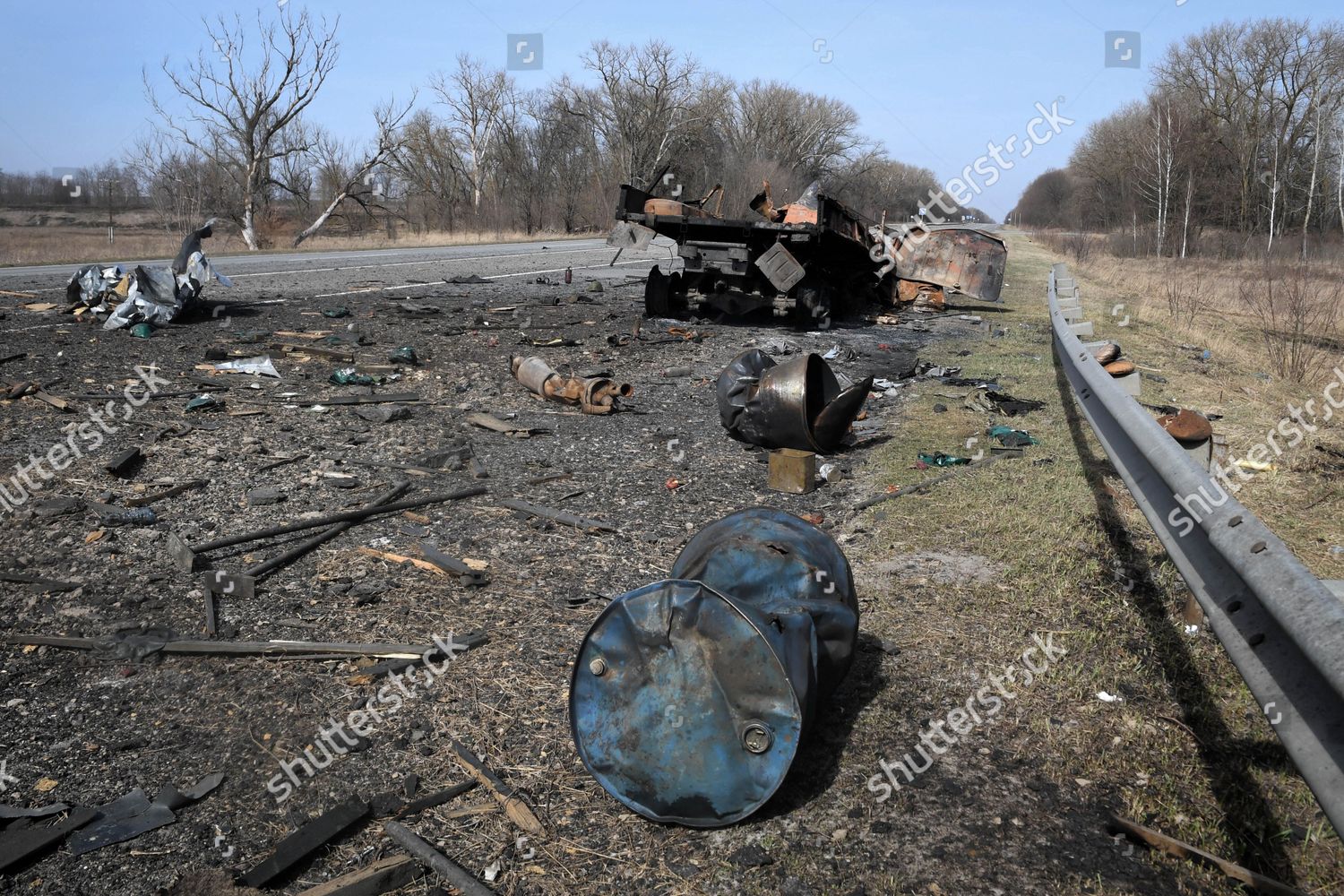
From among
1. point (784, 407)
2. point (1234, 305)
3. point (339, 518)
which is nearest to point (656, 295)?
point (784, 407)

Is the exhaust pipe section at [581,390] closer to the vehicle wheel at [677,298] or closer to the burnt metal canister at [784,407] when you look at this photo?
the burnt metal canister at [784,407]

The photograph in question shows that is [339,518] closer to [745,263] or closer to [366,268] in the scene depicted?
[745,263]

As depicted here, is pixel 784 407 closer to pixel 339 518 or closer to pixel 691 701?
pixel 339 518

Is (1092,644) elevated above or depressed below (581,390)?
below

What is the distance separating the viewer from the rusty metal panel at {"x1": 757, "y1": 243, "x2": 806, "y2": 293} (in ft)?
39.4

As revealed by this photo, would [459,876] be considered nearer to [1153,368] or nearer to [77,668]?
[77,668]

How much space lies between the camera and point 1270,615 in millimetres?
1706

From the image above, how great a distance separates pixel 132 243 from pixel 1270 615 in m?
32.5

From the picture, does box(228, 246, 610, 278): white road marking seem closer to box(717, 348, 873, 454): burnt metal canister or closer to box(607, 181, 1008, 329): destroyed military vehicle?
box(607, 181, 1008, 329): destroyed military vehicle

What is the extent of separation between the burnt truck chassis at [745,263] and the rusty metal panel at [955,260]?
4.71 metres

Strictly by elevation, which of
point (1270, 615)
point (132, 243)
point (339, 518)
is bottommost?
point (339, 518)

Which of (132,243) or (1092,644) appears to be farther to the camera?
(132,243)

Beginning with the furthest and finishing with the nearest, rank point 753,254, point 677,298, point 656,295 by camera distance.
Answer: point 677,298 → point 656,295 → point 753,254

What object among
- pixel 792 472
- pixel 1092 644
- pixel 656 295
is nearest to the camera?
pixel 1092 644
